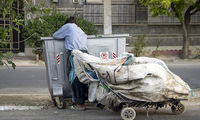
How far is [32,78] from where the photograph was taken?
12109 mm

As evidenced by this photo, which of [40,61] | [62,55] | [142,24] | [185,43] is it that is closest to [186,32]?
[185,43]

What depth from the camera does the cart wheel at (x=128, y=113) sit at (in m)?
6.57

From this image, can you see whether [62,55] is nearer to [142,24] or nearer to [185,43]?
[185,43]

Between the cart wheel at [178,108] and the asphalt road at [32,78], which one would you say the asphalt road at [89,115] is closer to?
the cart wheel at [178,108]

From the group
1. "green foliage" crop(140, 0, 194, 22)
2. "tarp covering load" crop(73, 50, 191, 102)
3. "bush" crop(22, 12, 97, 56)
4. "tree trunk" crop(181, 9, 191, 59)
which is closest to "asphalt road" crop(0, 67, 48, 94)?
"bush" crop(22, 12, 97, 56)

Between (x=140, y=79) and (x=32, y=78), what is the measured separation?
632cm

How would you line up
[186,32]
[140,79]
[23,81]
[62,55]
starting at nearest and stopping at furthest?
1. [140,79]
2. [62,55]
3. [23,81]
4. [186,32]

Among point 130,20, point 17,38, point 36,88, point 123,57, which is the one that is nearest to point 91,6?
point 130,20

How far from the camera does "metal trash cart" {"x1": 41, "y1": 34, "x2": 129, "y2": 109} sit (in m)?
7.68

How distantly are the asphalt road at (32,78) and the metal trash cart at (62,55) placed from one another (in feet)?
6.76

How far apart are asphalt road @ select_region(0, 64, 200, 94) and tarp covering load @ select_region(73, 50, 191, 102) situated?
3.47 m

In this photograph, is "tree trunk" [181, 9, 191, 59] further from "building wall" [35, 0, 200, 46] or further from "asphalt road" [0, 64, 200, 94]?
"building wall" [35, 0, 200, 46]

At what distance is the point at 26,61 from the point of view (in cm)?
1588

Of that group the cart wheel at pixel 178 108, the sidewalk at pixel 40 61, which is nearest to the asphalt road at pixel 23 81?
the sidewalk at pixel 40 61
